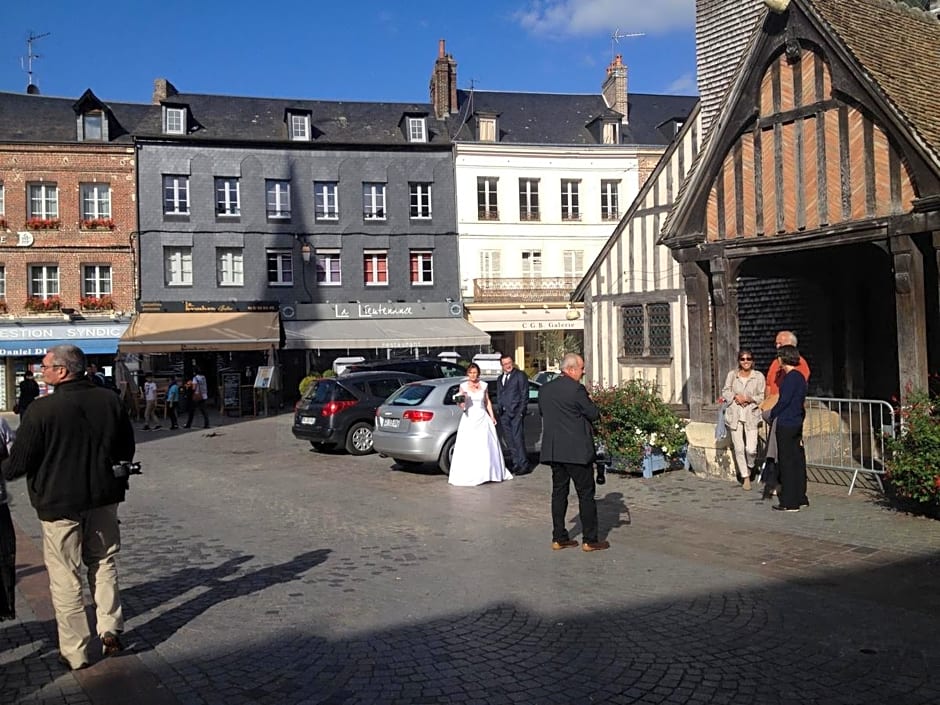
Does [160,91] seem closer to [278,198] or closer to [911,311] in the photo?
[278,198]

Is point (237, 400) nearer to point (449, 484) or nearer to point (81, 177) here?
point (81, 177)

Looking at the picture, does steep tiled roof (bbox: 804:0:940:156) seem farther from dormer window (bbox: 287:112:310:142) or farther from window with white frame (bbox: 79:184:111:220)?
window with white frame (bbox: 79:184:111:220)

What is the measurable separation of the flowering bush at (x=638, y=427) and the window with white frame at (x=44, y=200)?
2655 cm

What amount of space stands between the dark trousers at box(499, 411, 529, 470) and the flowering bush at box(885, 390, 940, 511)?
5508 millimetres

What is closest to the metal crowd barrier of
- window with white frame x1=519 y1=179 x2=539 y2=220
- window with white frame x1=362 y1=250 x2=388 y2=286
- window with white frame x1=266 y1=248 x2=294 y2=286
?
window with white frame x1=519 y1=179 x2=539 y2=220

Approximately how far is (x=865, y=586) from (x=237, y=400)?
23.3 meters

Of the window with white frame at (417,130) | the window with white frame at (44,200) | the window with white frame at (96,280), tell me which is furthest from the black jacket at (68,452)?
the window with white frame at (417,130)

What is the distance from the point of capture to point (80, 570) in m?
5.19

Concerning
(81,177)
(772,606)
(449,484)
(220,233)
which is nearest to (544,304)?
(220,233)

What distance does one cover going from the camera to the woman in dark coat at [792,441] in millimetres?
8945

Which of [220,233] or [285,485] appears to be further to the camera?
[220,233]

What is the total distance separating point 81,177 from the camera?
32.0m

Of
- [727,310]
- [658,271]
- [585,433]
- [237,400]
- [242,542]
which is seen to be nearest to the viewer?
[585,433]

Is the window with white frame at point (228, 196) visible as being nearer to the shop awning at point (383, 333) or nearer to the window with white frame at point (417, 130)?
the shop awning at point (383, 333)
